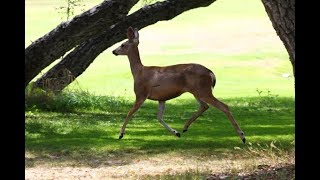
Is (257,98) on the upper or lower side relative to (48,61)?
lower

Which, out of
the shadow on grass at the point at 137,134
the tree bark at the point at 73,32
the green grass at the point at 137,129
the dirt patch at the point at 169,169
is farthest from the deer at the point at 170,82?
the tree bark at the point at 73,32

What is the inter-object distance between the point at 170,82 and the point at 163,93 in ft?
0.87

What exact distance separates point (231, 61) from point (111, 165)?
20.8 metres

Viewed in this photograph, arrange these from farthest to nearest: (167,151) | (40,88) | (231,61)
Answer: (231,61)
(40,88)
(167,151)

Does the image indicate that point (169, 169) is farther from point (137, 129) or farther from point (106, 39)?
point (106, 39)

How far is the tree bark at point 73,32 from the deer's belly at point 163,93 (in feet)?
24.8

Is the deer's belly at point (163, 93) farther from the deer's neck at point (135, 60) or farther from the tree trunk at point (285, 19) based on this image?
the tree trunk at point (285, 19)

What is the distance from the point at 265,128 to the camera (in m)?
14.6

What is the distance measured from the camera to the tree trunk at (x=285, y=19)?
769 cm

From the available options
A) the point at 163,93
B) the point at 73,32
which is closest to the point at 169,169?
the point at 163,93

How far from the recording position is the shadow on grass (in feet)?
37.5

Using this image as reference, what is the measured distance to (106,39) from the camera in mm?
18859
